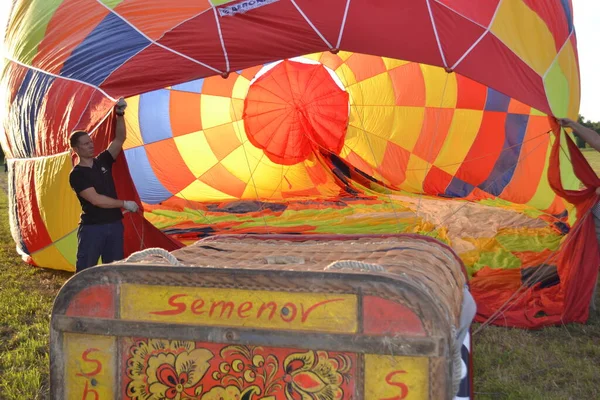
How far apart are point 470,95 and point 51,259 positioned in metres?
5.10

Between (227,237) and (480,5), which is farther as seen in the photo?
(480,5)

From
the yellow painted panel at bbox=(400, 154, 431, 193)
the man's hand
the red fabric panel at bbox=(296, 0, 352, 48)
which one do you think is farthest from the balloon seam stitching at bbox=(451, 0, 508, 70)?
the yellow painted panel at bbox=(400, 154, 431, 193)

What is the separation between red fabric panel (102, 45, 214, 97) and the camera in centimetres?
446

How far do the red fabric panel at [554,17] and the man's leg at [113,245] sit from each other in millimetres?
3426

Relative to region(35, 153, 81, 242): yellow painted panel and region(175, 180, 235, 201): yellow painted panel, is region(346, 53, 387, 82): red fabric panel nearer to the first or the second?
region(175, 180, 235, 201): yellow painted panel

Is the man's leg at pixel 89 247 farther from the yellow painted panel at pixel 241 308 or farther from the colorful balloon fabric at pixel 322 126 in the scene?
the yellow painted panel at pixel 241 308

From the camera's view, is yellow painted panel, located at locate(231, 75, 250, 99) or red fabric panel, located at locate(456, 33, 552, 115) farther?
yellow painted panel, located at locate(231, 75, 250, 99)

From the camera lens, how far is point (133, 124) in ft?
25.5

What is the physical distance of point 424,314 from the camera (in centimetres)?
170

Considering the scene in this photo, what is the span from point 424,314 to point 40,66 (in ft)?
14.0

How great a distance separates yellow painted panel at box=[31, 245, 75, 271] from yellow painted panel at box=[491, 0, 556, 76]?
143 inches

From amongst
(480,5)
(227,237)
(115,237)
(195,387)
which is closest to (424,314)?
Result: (195,387)

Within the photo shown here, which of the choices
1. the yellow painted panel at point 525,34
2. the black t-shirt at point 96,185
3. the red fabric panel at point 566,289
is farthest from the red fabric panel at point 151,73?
the red fabric panel at point 566,289

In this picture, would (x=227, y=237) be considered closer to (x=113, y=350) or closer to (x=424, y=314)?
(x=113, y=350)
